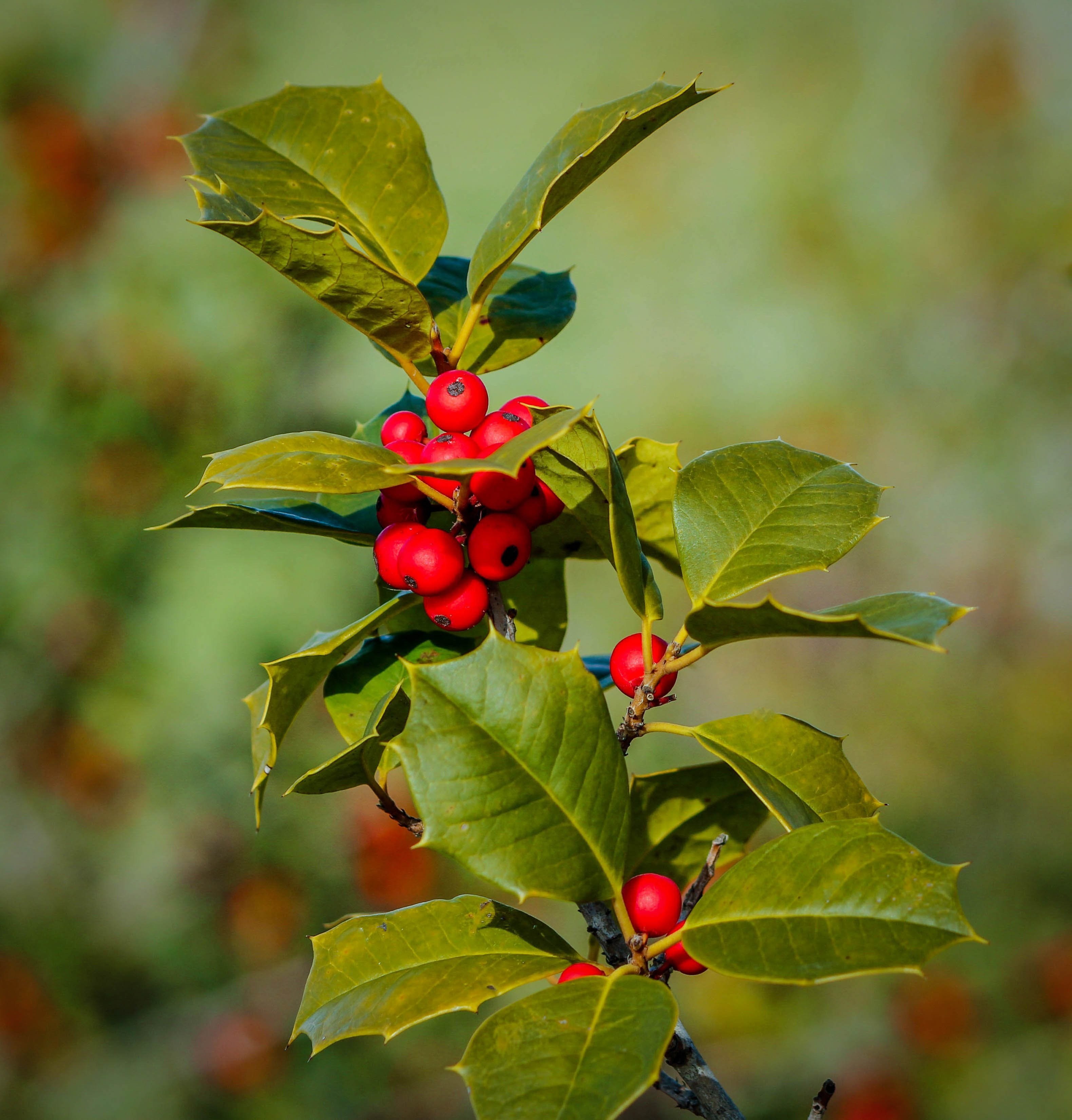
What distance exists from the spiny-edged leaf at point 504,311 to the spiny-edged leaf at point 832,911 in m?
0.38

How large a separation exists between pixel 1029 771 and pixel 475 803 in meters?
3.49

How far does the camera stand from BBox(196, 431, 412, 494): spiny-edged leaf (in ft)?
1.61

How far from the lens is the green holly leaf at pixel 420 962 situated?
21.7 inches

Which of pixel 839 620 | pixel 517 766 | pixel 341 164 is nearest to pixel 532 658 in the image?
pixel 517 766

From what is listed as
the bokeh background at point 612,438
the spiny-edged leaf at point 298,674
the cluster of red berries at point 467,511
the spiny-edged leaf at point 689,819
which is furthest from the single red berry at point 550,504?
the bokeh background at point 612,438

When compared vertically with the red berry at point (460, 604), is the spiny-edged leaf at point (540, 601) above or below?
below

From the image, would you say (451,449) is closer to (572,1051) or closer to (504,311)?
(504,311)

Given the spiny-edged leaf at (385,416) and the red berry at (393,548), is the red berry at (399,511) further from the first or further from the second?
the spiny-edged leaf at (385,416)

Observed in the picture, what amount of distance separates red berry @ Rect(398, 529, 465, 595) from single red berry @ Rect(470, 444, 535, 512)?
3cm

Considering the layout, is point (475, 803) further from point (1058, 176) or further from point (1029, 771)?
point (1058, 176)

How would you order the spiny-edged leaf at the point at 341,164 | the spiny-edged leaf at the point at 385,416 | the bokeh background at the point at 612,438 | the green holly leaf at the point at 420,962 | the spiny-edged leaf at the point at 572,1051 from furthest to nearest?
the bokeh background at the point at 612,438 → the spiny-edged leaf at the point at 385,416 → the spiny-edged leaf at the point at 341,164 → the green holly leaf at the point at 420,962 → the spiny-edged leaf at the point at 572,1051

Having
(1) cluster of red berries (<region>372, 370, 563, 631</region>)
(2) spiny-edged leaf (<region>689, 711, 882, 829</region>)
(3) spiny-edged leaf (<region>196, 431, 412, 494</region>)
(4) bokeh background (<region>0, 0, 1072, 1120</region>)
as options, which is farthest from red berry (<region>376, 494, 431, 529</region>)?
(4) bokeh background (<region>0, 0, 1072, 1120</region>)

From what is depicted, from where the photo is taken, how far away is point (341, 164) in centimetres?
67

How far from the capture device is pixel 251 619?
279cm
